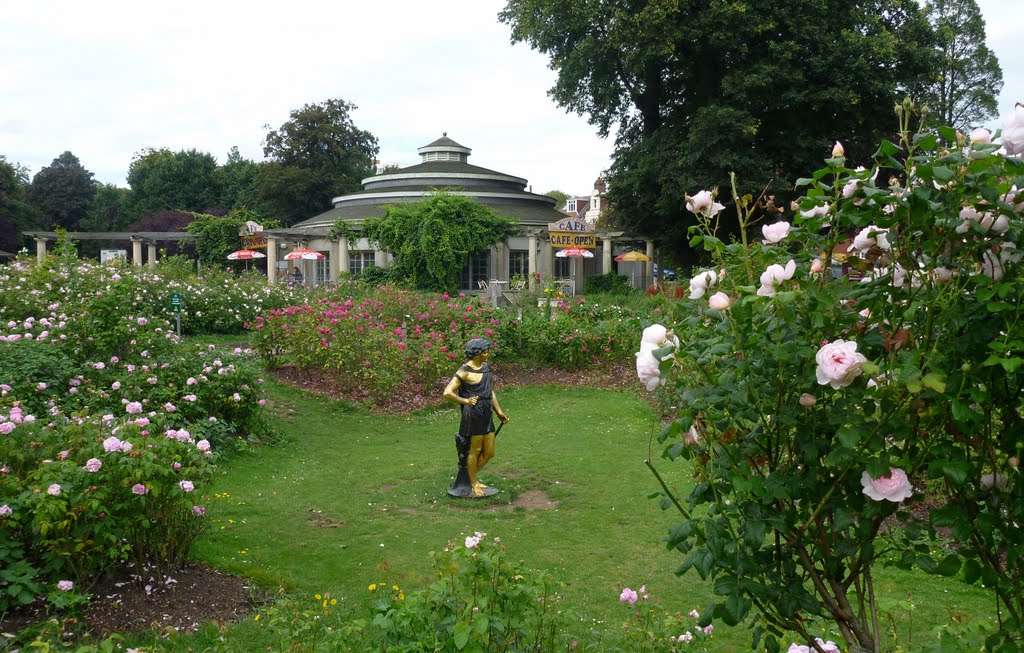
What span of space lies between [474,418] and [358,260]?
996 inches

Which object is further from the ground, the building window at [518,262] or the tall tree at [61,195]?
the tall tree at [61,195]

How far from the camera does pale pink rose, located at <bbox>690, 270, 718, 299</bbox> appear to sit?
2340mm

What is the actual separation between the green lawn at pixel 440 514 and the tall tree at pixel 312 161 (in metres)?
39.6

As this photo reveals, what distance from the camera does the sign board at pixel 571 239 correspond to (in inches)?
882

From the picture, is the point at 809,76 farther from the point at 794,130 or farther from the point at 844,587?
the point at 844,587

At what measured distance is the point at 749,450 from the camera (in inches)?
88.1

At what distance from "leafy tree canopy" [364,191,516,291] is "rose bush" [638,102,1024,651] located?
83.3ft

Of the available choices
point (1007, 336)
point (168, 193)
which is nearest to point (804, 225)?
point (1007, 336)

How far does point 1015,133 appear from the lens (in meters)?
2.01

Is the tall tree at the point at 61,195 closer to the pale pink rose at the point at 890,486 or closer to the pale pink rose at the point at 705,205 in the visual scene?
the pale pink rose at the point at 705,205

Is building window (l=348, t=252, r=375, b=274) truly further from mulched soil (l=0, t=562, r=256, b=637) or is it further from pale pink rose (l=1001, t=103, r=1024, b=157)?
pale pink rose (l=1001, t=103, r=1024, b=157)

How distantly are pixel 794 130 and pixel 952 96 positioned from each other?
17772 millimetres

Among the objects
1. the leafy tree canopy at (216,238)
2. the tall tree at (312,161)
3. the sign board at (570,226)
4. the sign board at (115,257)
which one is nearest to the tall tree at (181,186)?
the tall tree at (312,161)

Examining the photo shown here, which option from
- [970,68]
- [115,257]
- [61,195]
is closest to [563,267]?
[115,257]
